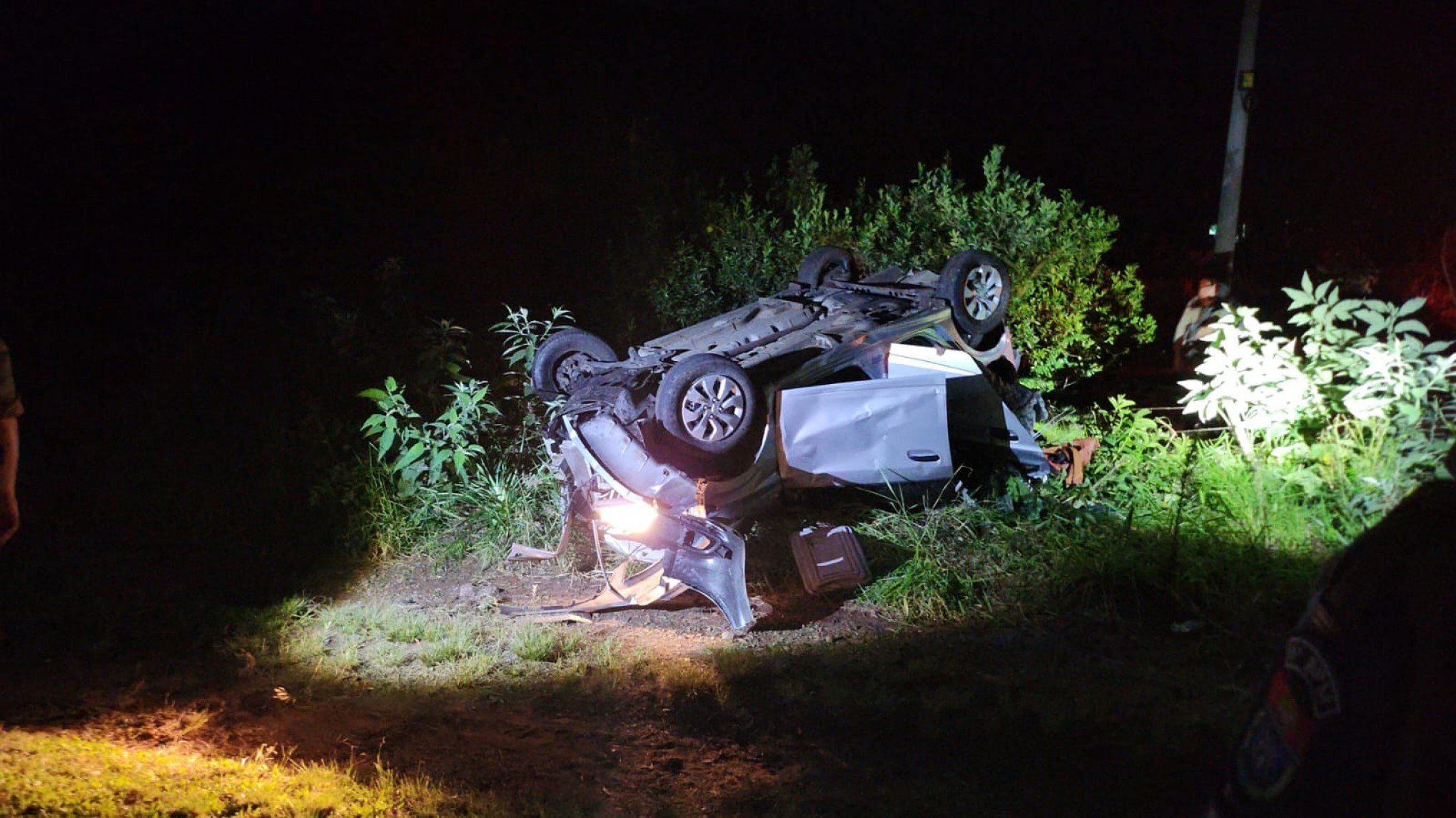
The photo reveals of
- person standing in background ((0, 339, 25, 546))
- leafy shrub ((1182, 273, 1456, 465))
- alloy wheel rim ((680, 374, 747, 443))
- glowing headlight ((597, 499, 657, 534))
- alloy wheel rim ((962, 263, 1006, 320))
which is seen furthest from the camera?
alloy wheel rim ((962, 263, 1006, 320))

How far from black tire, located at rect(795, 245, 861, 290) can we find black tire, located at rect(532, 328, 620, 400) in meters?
1.93

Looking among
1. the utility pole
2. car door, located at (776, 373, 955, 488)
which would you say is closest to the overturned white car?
car door, located at (776, 373, 955, 488)

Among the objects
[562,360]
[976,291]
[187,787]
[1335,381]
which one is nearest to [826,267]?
[976,291]

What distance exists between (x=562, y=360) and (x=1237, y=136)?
6.38 metres

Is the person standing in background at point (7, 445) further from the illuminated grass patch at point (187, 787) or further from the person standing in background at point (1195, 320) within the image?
the person standing in background at point (1195, 320)

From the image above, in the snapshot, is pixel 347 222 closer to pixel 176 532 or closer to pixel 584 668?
pixel 176 532

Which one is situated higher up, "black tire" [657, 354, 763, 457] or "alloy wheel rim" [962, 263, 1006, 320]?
"alloy wheel rim" [962, 263, 1006, 320]

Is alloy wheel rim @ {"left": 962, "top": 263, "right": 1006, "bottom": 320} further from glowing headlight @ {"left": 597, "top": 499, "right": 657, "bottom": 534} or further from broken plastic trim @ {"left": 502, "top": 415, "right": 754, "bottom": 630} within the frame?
glowing headlight @ {"left": 597, "top": 499, "right": 657, "bottom": 534}

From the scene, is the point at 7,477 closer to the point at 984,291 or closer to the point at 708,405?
the point at 708,405

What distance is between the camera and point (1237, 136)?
9086 mm

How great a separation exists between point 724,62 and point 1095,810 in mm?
14372

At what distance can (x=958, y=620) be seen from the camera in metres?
5.17

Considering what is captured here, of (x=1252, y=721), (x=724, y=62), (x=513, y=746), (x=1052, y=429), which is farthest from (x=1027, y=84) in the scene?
(x=1252, y=721)

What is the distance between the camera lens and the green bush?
8.66 meters
